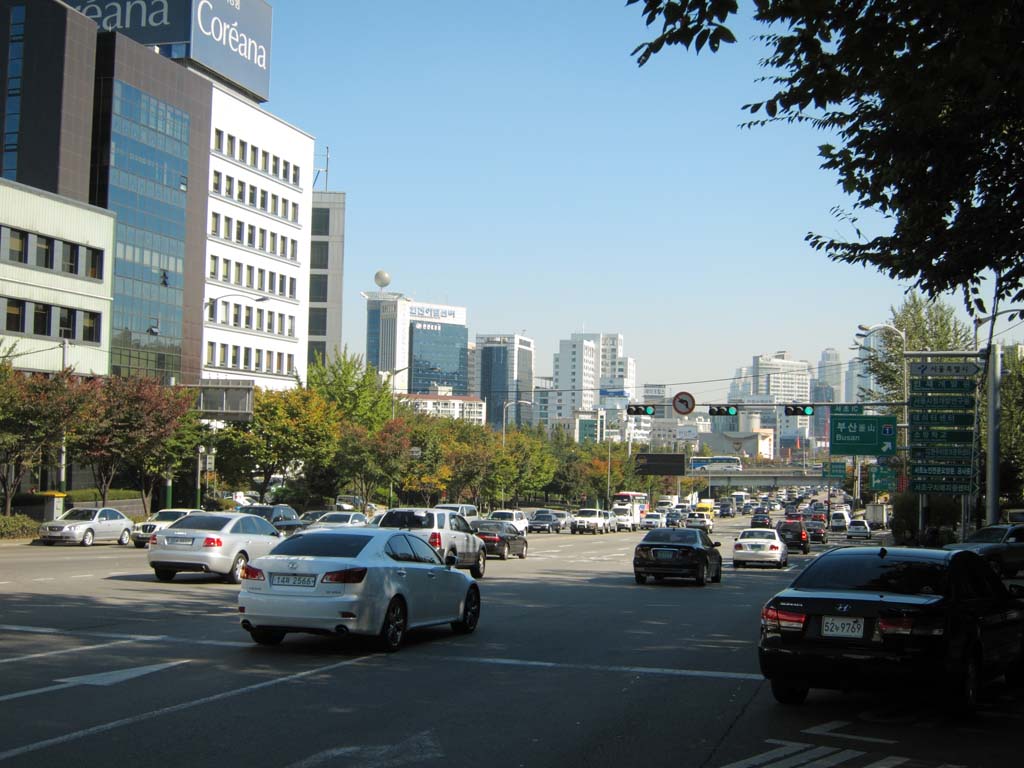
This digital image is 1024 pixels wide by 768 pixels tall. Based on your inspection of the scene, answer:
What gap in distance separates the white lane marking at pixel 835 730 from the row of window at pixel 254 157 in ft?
255

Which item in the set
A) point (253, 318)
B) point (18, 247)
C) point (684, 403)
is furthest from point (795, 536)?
point (253, 318)

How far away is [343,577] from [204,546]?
35.9 ft

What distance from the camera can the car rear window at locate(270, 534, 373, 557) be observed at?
45.4ft

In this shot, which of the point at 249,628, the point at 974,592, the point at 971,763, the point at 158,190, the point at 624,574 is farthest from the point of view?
the point at 158,190

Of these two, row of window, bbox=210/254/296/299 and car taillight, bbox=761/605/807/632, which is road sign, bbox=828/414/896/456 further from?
row of window, bbox=210/254/296/299

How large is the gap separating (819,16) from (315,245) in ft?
345

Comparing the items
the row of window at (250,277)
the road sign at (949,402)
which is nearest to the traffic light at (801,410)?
the road sign at (949,402)

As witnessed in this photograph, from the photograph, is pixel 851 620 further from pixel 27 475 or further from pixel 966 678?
pixel 27 475

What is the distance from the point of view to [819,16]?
9180 mm

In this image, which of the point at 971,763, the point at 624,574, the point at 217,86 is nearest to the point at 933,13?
the point at 971,763

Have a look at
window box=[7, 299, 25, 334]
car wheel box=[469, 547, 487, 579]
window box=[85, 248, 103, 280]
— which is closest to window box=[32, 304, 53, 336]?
window box=[7, 299, 25, 334]

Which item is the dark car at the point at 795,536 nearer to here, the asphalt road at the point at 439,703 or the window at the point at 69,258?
the asphalt road at the point at 439,703

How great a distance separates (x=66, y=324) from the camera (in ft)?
191

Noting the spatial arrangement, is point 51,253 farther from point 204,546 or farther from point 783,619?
point 783,619
